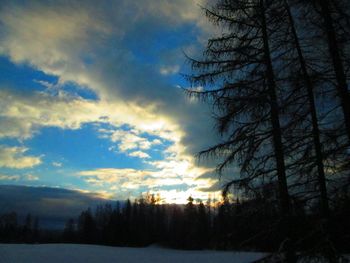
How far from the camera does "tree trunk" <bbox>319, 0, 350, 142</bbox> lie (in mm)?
6930

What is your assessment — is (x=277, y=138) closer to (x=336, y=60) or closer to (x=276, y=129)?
(x=276, y=129)

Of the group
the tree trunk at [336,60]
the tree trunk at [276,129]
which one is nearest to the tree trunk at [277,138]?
the tree trunk at [276,129]

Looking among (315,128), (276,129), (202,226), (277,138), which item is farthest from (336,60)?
(202,226)

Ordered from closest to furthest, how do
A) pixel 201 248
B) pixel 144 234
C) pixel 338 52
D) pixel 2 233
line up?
pixel 338 52 → pixel 201 248 → pixel 144 234 → pixel 2 233

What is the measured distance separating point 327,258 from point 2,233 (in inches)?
4584

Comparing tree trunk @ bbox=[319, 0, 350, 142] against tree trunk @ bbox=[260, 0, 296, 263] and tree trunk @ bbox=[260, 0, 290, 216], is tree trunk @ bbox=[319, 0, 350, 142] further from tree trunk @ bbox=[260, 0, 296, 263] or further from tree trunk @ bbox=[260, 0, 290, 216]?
tree trunk @ bbox=[260, 0, 290, 216]

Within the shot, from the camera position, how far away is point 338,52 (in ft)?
24.1

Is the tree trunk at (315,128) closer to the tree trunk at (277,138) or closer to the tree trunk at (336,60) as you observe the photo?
the tree trunk at (336,60)

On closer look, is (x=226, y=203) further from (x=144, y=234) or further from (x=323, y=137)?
(x=144, y=234)

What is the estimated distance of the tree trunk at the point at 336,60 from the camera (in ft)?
22.7

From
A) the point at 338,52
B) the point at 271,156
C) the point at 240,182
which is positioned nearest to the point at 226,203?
the point at 240,182

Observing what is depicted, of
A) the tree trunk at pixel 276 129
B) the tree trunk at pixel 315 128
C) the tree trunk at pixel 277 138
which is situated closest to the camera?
the tree trunk at pixel 315 128

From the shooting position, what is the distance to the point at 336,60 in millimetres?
7191

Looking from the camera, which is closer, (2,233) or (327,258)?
(327,258)
